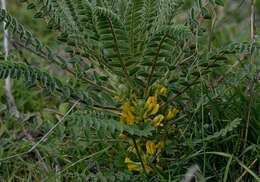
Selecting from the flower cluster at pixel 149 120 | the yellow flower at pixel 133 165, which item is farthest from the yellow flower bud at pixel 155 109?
the yellow flower at pixel 133 165

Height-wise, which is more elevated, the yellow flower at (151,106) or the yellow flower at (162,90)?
the yellow flower at (162,90)

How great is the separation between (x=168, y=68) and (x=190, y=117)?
7.6 inches

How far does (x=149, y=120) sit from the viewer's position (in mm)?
1680

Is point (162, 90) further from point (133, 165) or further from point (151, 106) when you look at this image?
point (133, 165)

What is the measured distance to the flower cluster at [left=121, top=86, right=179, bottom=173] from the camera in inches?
67.2

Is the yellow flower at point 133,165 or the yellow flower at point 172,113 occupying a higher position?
the yellow flower at point 172,113

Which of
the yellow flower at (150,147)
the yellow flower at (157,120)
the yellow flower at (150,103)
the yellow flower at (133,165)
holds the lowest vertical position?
the yellow flower at (133,165)

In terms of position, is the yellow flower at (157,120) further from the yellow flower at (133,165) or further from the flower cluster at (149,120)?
the yellow flower at (133,165)

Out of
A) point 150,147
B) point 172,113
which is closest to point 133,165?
point 150,147

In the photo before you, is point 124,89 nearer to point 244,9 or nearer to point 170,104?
point 170,104

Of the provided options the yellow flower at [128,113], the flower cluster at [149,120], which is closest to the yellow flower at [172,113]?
the flower cluster at [149,120]

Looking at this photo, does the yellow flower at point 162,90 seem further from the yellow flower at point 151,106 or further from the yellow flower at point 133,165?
the yellow flower at point 133,165

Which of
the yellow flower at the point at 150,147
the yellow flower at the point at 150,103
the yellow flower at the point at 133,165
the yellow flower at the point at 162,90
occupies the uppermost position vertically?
the yellow flower at the point at 162,90

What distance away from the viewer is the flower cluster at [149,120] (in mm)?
1706
